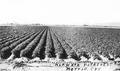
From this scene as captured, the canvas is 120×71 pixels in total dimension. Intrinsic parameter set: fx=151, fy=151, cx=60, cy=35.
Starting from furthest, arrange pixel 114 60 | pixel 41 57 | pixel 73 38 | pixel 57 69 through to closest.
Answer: pixel 73 38 → pixel 41 57 → pixel 114 60 → pixel 57 69

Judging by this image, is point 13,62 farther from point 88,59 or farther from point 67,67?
point 88,59

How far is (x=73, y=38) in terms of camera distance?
6.81 meters

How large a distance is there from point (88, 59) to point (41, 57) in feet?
5.46

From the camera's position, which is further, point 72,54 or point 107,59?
point 72,54

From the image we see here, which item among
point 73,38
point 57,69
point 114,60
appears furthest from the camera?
point 73,38

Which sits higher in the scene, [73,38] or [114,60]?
[73,38]

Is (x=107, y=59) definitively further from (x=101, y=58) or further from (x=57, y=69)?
(x=57, y=69)

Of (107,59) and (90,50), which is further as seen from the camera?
(90,50)

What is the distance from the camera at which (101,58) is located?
5.10 meters
